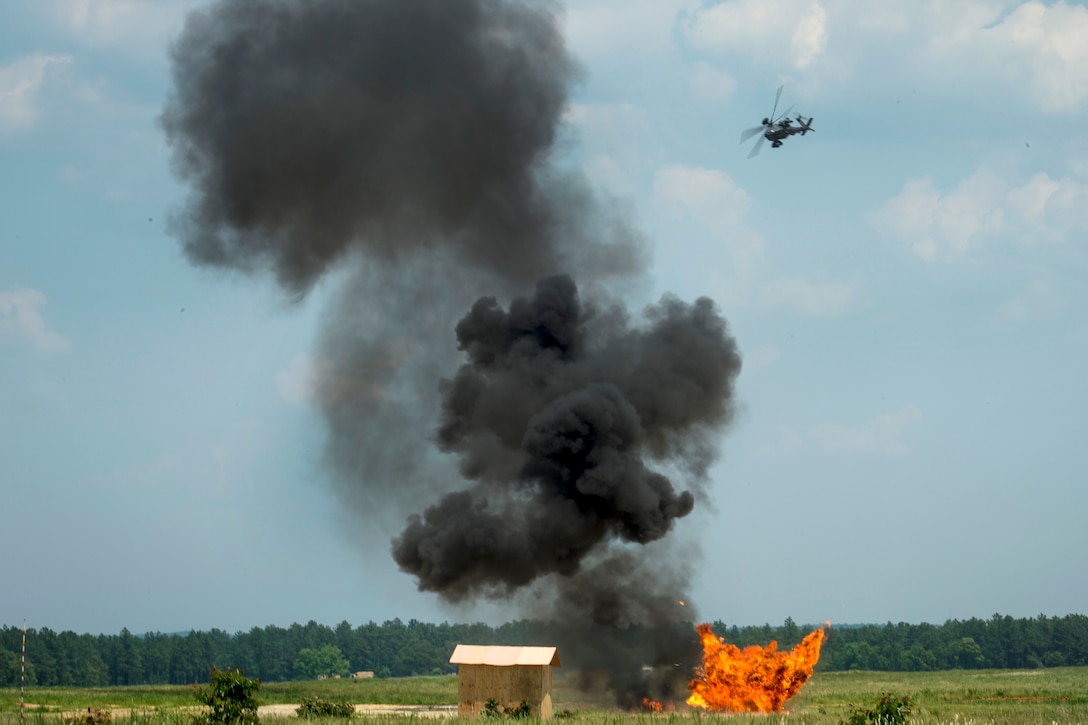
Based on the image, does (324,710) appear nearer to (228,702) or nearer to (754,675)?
(228,702)

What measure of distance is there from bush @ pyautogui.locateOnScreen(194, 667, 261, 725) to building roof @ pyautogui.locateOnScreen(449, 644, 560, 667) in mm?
12974

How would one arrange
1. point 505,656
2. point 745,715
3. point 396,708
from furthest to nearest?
point 396,708 < point 505,656 < point 745,715

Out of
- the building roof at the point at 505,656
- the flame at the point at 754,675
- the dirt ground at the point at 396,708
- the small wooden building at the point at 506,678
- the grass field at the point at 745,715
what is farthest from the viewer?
the dirt ground at the point at 396,708

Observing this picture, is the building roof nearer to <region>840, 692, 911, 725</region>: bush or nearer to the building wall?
the building wall

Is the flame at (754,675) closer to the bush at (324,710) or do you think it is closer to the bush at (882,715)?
the bush at (882,715)

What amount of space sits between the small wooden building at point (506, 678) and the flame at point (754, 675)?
32.4 feet

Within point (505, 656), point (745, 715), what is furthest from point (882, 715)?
point (505, 656)

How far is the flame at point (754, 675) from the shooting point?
57812 mm

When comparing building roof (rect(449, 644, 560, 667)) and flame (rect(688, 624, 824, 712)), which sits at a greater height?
building roof (rect(449, 644, 560, 667))

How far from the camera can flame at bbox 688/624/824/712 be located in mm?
57812

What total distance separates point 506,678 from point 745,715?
11.3 m

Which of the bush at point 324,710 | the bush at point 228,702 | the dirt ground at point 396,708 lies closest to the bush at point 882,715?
the bush at point 228,702

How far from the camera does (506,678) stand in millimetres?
53375

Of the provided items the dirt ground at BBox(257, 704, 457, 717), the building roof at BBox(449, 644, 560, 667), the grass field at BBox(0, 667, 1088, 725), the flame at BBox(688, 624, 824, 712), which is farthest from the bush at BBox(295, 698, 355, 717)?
the flame at BBox(688, 624, 824, 712)
